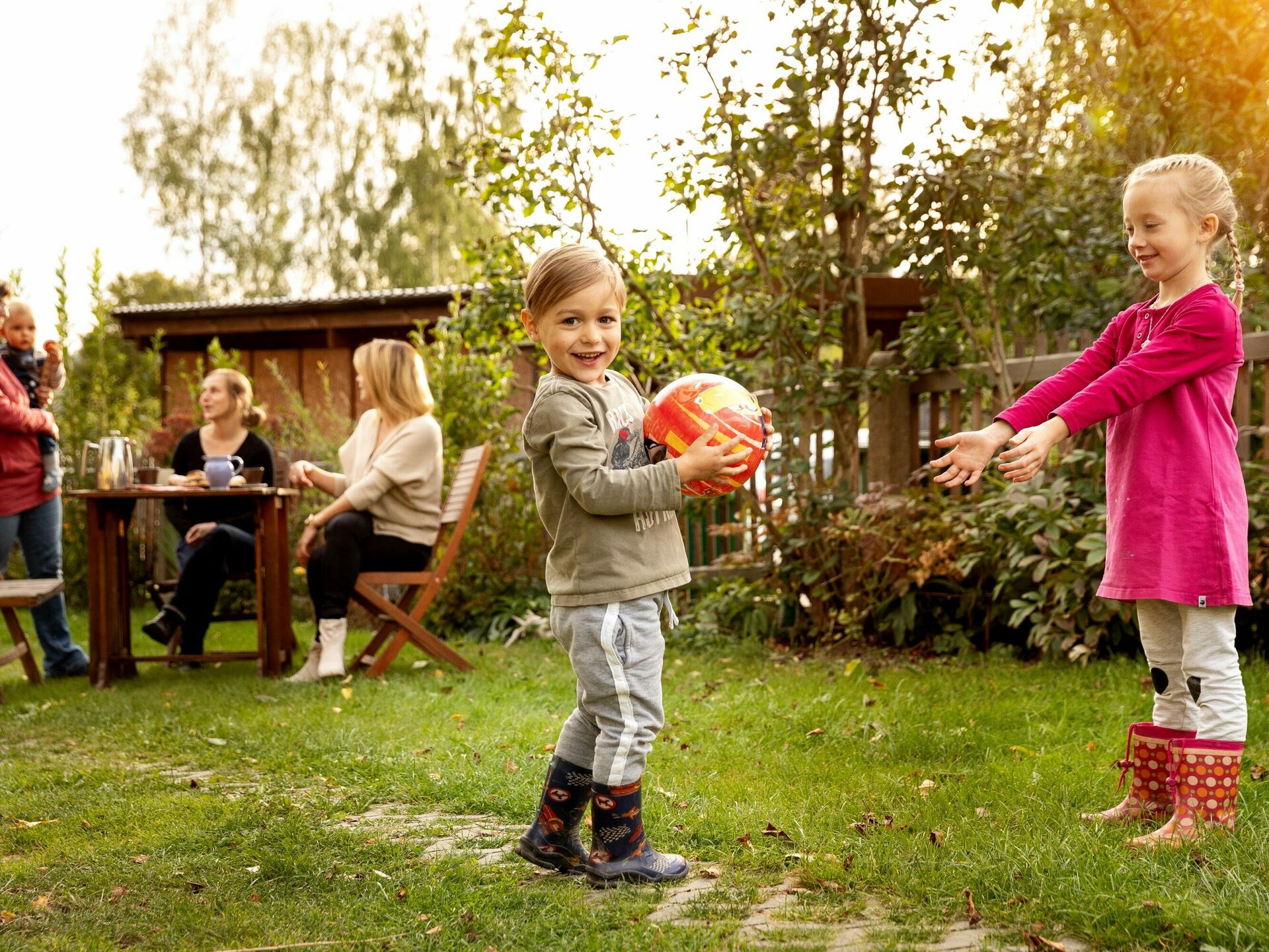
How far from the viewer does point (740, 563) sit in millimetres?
6719

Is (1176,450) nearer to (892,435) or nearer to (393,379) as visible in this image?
(892,435)

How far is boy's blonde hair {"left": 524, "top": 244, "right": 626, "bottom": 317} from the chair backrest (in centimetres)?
336

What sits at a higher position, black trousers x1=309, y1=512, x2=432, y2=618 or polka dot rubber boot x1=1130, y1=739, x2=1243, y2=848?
black trousers x1=309, y1=512, x2=432, y2=618

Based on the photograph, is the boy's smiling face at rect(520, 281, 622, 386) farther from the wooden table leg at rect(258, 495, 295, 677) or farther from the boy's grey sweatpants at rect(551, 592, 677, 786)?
the wooden table leg at rect(258, 495, 295, 677)

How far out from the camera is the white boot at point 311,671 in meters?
6.00

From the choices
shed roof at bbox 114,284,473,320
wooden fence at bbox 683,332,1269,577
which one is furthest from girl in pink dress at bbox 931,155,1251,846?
shed roof at bbox 114,284,473,320

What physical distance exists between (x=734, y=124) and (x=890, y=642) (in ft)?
9.12

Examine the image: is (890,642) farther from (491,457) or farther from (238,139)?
(238,139)

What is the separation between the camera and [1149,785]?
3.00 m

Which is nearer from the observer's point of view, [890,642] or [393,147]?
[890,642]

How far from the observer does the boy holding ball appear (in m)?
2.63

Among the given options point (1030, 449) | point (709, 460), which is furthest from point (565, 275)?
point (1030, 449)

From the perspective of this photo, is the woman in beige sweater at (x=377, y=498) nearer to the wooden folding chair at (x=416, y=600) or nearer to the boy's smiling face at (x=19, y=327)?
the wooden folding chair at (x=416, y=600)

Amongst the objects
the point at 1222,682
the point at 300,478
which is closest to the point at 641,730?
the point at 1222,682
